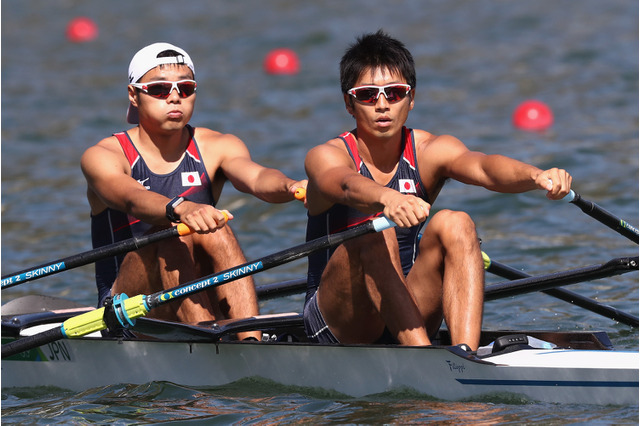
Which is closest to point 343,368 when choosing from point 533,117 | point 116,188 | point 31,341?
point 116,188

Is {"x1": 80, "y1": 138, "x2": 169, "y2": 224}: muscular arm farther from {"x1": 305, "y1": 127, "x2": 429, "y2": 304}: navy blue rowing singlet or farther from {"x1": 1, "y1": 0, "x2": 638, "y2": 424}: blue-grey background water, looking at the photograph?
{"x1": 1, "y1": 0, "x2": 638, "y2": 424}: blue-grey background water

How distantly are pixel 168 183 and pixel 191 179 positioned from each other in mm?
129

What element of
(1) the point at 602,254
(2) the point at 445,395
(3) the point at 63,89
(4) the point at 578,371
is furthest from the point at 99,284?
(3) the point at 63,89

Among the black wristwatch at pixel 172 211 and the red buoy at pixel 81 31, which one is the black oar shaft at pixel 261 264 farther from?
the red buoy at pixel 81 31

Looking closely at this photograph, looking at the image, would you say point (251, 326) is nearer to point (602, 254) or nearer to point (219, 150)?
point (219, 150)

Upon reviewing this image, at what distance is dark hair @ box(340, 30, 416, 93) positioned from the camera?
5407mm

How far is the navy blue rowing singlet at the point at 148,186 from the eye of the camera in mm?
6129

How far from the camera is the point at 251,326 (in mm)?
5805

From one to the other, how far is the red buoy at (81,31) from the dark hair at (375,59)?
1588 centimetres

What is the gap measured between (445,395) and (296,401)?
79cm

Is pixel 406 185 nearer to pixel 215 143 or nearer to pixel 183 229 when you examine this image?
pixel 183 229

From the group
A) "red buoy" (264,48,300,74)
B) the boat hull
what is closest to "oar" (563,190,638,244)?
the boat hull

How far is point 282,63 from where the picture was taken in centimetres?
1738

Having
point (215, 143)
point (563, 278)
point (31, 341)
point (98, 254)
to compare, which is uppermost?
point (215, 143)
